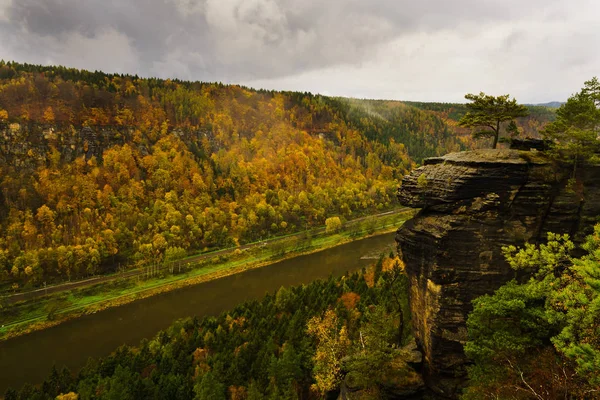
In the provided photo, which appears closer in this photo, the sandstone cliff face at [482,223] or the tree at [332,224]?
the sandstone cliff face at [482,223]

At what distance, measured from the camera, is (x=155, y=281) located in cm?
6906

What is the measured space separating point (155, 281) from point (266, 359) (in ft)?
148

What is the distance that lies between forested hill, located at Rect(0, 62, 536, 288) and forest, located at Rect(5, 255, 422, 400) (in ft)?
125

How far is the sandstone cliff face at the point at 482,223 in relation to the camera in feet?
70.3

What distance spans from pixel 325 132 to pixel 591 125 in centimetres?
15831

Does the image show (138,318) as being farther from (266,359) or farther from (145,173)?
(145,173)

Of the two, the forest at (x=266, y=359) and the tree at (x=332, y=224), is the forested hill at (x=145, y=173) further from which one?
the forest at (x=266, y=359)

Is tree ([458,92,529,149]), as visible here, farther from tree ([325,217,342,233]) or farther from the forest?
tree ([325,217,342,233])

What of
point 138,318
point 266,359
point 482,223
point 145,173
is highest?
point 482,223

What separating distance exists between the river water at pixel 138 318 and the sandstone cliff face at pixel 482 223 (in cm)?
4305

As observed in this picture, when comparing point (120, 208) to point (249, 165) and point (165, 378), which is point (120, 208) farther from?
point (165, 378)

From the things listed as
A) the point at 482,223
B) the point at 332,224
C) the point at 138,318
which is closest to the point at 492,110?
the point at 482,223

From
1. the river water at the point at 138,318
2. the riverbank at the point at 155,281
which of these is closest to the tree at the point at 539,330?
the river water at the point at 138,318

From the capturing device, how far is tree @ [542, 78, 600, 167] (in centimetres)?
2069
